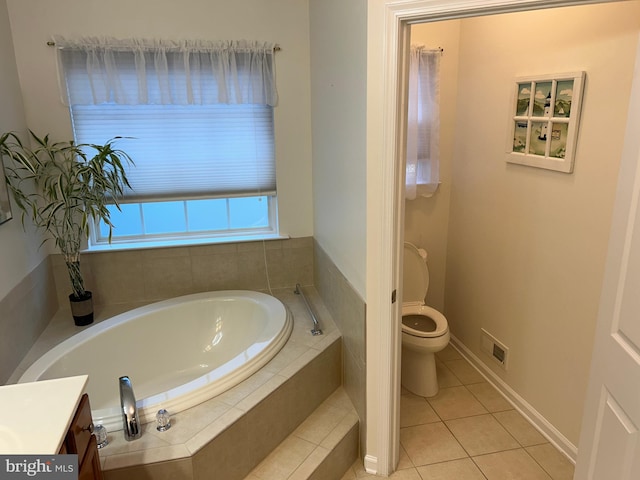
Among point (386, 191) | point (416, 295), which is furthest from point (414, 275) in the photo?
point (386, 191)

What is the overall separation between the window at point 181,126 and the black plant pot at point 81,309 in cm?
40

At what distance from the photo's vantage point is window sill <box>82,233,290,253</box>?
2814 millimetres

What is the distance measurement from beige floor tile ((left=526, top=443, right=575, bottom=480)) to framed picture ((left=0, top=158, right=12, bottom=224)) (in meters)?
2.78

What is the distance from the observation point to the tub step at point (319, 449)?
1.91 metres

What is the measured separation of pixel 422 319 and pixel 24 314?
7.32ft

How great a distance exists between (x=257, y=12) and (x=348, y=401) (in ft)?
7.38

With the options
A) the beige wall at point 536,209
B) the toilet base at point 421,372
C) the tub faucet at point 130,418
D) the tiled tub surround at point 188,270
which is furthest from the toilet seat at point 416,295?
the tub faucet at point 130,418

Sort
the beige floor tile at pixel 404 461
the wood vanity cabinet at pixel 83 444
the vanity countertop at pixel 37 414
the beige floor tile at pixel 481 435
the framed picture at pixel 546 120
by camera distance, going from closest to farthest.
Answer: the vanity countertop at pixel 37 414
the wood vanity cabinet at pixel 83 444
the framed picture at pixel 546 120
the beige floor tile at pixel 404 461
the beige floor tile at pixel 481 435

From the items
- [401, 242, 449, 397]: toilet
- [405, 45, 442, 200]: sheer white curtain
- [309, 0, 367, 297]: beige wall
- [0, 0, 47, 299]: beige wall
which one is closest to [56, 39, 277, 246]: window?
[0, 0, 47, 299]: beige wall

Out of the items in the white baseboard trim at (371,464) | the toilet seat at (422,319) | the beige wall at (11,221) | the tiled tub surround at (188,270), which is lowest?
the white baseboard trim at (371,464)

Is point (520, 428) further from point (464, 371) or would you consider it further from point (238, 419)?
point (238, 419)

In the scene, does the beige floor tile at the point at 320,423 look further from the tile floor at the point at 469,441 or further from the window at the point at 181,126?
the window at the point at 181,126

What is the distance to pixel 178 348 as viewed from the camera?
109 inches

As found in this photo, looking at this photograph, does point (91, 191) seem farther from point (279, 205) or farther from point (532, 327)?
point (532, 327)
